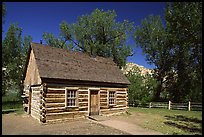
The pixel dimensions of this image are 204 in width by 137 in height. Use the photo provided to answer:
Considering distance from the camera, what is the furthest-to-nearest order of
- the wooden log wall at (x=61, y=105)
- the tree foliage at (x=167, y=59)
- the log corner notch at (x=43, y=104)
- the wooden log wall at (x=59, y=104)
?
the tree foliage at (x=167, y=59)
the wooden log wall at (x=61, y=105)
the wooden log wall at (x=59, y=104)
the log corner notch at (x=43, y=104)

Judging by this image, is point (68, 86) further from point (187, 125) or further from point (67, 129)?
point (187, 125)

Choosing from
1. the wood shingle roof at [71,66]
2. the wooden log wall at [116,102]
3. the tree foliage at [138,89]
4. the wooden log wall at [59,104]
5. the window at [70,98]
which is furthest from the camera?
the tree foliage at [138,89]

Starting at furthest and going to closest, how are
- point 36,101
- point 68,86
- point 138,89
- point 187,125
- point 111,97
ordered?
point 138,89
point 111,97
point 36,101
point 68,86
point 187,125

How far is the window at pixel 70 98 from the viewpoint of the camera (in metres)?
16.5

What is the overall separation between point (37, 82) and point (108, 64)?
8.74m

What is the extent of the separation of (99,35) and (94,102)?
18.4 m

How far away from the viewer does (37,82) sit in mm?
16094

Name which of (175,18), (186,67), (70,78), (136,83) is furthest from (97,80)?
(186,67)

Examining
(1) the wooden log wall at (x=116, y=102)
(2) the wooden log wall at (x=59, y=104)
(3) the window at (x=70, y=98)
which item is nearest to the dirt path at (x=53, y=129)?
(2) the wooden log wall at (x=59, y=104)

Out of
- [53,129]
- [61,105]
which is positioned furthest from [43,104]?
[53,129]

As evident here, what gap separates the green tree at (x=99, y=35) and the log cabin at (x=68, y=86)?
1300 cm

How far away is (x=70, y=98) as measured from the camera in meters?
16.4

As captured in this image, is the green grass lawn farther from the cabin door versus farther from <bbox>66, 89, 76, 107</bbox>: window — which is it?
<bbox>66, 89, 76, 107</bbox>: window

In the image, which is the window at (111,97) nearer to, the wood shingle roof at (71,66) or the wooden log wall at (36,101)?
the wood shingle roof at (71,66)
